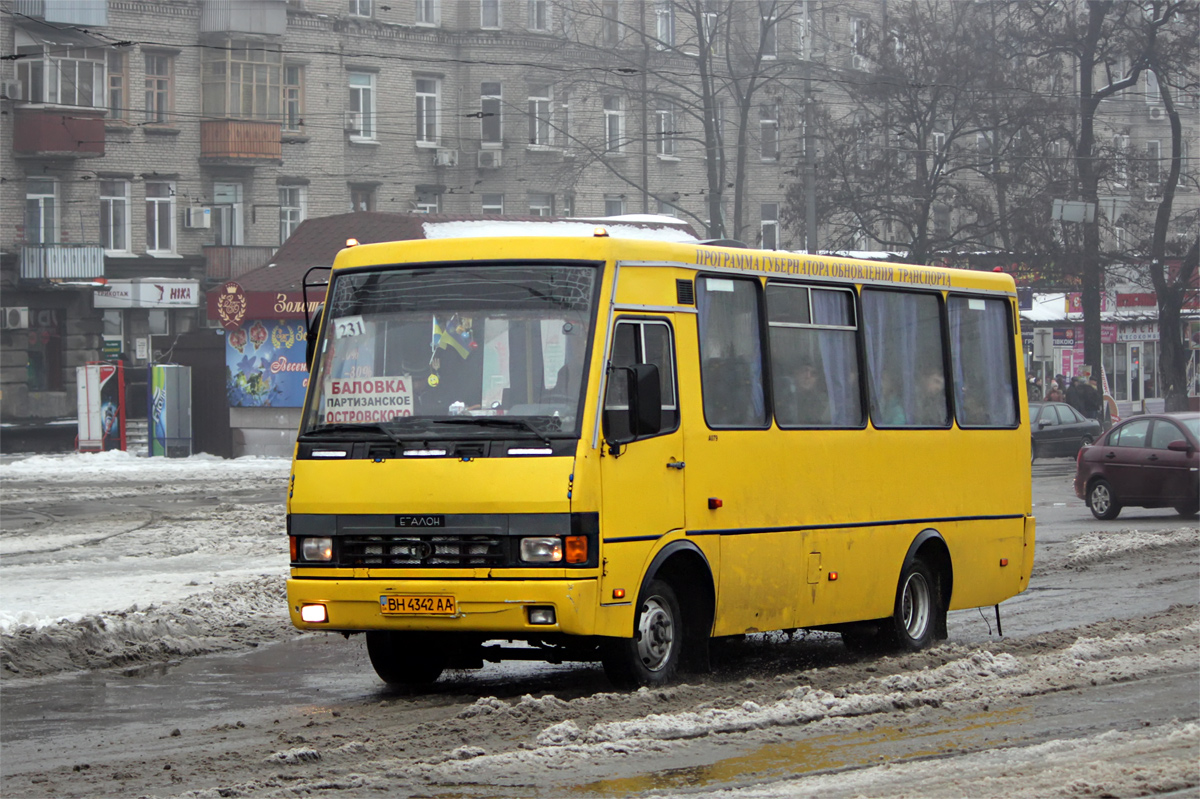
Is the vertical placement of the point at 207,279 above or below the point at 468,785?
above

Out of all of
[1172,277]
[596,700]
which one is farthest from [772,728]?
[1172,277]

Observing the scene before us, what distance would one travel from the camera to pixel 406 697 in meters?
9.45

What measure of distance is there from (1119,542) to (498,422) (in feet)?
39.6

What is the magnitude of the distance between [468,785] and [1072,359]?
179 ft

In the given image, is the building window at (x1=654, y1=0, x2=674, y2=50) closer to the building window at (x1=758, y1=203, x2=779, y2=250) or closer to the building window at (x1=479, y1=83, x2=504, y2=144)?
the building window at (x1=479, y1=83, x2=504, y2=144)

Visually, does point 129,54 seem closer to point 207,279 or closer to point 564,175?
point 207,279

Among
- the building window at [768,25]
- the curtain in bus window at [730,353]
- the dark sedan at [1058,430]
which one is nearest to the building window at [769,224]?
the building window at [768,25]

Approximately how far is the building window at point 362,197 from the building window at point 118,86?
7883mm

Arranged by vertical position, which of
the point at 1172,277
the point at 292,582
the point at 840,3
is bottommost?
the point at 292,582

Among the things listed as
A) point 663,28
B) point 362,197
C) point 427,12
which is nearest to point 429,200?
point 362,197

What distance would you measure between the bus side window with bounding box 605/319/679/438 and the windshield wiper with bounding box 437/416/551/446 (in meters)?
0.35

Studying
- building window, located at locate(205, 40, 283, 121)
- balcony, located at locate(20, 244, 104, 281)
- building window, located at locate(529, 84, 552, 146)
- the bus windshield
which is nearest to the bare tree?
building window, located at locate(529, 84, 552, 146)

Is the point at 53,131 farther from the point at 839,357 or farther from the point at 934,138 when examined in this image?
the point at 839,357

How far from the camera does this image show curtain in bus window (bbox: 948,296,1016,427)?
1225cm
